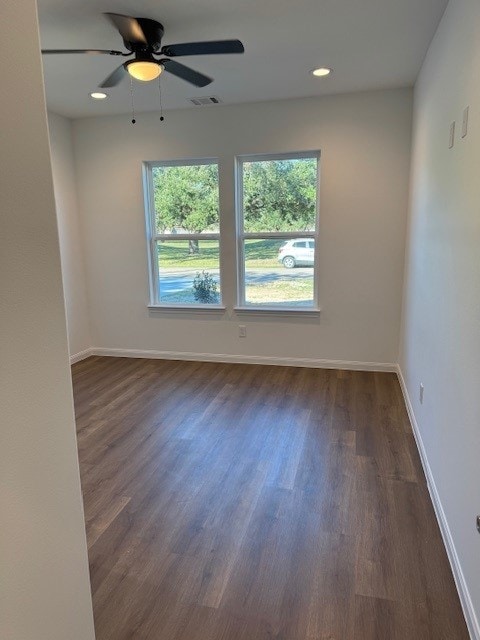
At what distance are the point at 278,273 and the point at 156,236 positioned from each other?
1491 millimetres

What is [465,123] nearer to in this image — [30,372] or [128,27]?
[128,27]

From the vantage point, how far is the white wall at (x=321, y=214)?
399 centimetres

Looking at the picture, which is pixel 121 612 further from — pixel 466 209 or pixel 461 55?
pixel 461 55

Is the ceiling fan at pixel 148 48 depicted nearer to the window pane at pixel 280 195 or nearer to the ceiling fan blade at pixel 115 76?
the ceiling fan blade at pixel 115 76

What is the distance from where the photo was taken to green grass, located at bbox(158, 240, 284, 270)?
4516mm

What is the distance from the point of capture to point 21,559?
1015 millimetres

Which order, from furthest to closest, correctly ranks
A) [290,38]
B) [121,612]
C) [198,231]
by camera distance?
[198,231] < [290,38] < [121,612]

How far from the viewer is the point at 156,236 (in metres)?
4.80

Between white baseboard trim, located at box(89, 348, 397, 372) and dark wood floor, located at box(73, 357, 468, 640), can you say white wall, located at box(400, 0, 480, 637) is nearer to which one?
dark wood floor, located at box(73, 357, 468, 640)

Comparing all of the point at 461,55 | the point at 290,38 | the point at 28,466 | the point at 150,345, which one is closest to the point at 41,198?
the point at 28,466

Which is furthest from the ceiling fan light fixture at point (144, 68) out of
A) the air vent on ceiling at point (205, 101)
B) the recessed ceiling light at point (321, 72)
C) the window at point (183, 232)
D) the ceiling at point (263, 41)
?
the window at point (183, 232)

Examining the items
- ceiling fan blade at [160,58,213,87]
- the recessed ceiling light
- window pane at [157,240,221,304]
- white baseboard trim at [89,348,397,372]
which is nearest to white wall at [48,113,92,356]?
white baseboard trim at [89,348,397,372]

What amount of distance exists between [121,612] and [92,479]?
1.01 meters

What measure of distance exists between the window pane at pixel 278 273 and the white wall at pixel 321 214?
187mm
